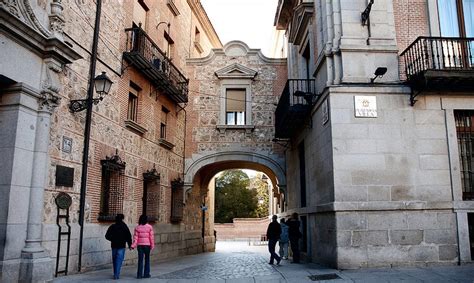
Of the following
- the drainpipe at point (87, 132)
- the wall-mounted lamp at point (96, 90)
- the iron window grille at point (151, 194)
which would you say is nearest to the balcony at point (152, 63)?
the drainpipe at point (87, 132)

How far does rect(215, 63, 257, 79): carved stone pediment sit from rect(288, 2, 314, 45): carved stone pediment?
10.3 ft

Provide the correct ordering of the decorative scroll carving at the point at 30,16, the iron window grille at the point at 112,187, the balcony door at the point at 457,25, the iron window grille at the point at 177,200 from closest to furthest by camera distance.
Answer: the decorative scroll carving at the point at 30,16, the balcony door at the point at 457,25, the iron window grille at the point at 112,187, the iron window grille at the point at 177,200

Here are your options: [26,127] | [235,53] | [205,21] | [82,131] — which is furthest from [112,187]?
[205,21]

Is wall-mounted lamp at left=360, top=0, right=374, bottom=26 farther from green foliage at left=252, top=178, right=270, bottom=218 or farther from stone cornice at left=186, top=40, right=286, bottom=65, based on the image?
green foliage at left=252, top=178, right=270, bottom=218

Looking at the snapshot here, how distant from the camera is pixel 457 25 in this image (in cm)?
1057

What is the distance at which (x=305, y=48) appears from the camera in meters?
14.1

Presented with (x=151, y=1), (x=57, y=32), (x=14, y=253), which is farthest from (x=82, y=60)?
(x=151, y=1)

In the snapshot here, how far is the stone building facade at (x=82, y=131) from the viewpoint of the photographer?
741cm

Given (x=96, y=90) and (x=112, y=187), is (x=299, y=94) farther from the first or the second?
(x=112, y=187)

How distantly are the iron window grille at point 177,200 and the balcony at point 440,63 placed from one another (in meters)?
9.88

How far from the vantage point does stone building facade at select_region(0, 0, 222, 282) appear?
7.41 m

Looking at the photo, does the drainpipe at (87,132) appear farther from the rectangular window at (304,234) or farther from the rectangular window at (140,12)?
the rectangular window at (304,234)

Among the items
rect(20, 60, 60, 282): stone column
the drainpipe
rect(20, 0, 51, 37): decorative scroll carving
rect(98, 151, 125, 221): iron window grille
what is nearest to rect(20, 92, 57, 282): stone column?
rect(20, 60, 60, 282): stone column

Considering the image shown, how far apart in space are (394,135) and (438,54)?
2121 mm
